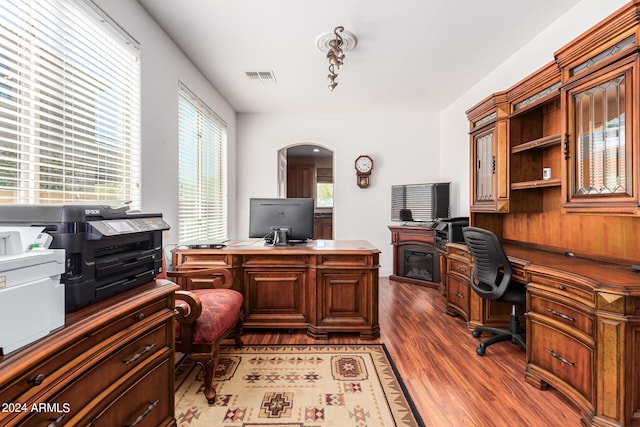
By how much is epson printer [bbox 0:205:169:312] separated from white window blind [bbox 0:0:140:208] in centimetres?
63

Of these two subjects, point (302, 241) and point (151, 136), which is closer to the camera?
point (151, 136)

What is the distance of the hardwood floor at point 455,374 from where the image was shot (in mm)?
1737

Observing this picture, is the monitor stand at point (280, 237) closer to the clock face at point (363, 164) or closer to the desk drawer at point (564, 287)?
the desk drawer at point (564, 287)

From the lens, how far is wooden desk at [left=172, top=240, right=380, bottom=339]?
2.71 m

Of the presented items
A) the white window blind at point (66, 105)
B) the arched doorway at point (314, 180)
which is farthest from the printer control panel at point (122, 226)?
the arched doorway at point (314, 180)

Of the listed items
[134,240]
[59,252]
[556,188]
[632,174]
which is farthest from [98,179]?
[556,188]

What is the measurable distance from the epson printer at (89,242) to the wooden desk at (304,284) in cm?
139

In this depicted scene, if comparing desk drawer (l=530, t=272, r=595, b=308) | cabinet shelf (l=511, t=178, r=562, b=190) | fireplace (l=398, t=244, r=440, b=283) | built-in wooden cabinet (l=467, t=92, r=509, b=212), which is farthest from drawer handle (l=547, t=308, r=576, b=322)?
fireplace (l=398, t=244, r=440, b=283)

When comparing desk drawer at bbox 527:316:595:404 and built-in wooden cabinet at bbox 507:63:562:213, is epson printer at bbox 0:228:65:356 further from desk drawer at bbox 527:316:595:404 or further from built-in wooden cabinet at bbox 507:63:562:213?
built-in wooden cabinet at bbox 507:63:562:213

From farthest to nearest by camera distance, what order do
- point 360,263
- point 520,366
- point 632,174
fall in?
1. point 360,263
2. point 520,366
3. point 632,174

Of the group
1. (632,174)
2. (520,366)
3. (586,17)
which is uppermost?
(586,17)

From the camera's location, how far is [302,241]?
3.20 metres

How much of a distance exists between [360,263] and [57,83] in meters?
2.49

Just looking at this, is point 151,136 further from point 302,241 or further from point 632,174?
point 632,174
